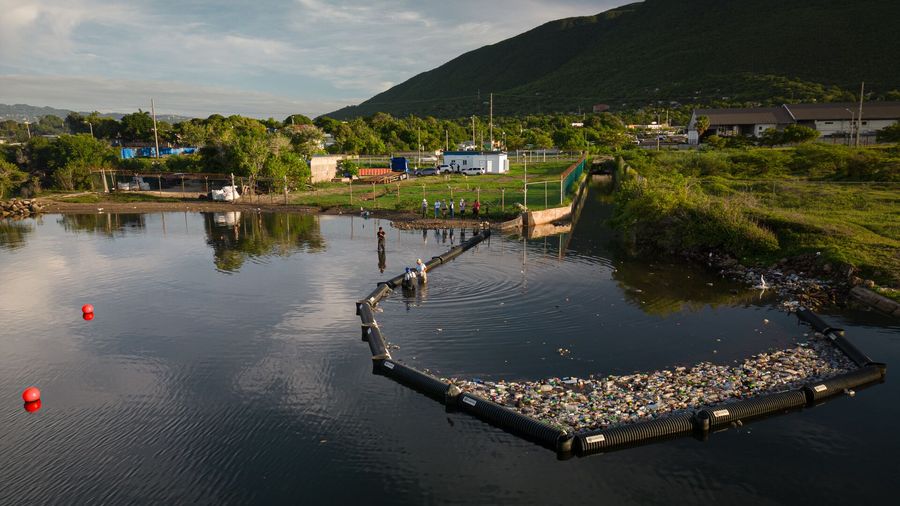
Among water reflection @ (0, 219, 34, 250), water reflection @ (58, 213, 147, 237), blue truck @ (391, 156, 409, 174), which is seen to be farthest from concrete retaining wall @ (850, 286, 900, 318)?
blue truck @ (391, 156, 409, 174)

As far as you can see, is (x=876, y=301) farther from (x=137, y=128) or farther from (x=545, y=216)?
(x=137, y=128)

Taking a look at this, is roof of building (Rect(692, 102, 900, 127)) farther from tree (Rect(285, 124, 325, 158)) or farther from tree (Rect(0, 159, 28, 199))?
tree (Rect(0, 159, 28, 199))

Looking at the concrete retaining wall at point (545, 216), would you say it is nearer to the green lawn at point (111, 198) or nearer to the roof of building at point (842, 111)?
the green lawn at point (111, 198)

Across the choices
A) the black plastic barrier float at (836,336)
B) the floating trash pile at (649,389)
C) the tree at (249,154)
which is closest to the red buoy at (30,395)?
the floating trash pile at (649,389)

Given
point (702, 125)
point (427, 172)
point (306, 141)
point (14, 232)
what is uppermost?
point (702, 125)

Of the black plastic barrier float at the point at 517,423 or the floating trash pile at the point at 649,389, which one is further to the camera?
the floating trash pile at the point at 649,389

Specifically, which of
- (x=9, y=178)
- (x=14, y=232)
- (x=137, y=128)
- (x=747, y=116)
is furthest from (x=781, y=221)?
(x=137, y=128)
